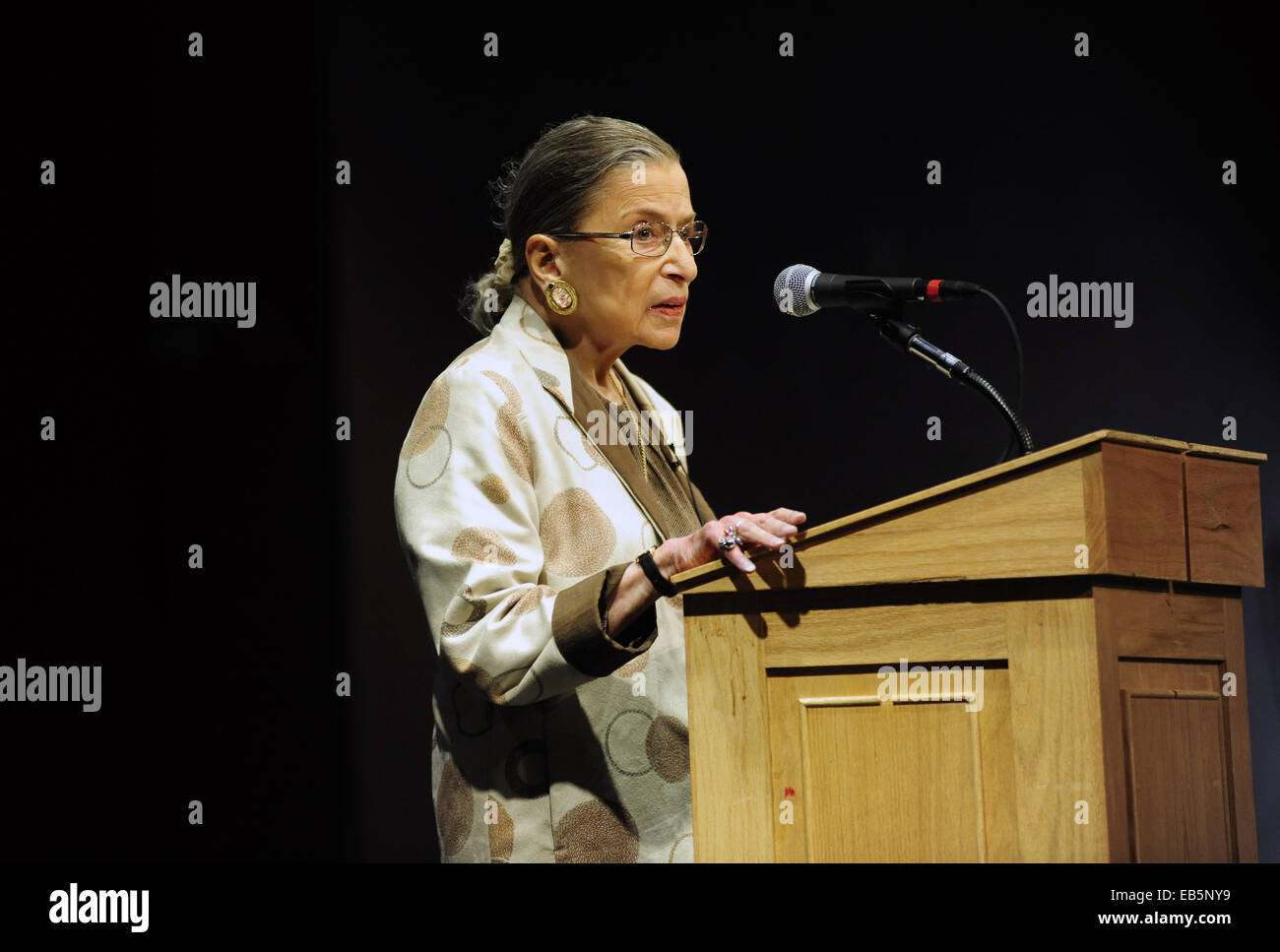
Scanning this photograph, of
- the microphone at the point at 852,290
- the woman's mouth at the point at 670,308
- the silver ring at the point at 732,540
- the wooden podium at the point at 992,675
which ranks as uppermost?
the woman's mouth at the point at 670,308

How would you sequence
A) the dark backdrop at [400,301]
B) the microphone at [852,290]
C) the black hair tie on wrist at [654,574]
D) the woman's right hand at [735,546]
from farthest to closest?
1. the dark backdrop at [400,301]
2. the microphone at [852,290]
3. the black hair tie on wrist at [654,574]
4. the woman's right hand at [735,546]

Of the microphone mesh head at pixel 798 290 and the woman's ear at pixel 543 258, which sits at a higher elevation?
the woman's ear at pixel 543 258

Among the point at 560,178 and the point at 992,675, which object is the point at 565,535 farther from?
the point at 992,675

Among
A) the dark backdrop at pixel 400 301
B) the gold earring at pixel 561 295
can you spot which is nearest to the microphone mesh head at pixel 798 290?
the gold earring at pixel 561 295

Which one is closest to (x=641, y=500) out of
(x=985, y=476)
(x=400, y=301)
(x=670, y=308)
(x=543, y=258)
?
(x=670, y=308)

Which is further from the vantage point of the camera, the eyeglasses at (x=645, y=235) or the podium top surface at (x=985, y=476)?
the eyeglasses at (x=645, y=235)

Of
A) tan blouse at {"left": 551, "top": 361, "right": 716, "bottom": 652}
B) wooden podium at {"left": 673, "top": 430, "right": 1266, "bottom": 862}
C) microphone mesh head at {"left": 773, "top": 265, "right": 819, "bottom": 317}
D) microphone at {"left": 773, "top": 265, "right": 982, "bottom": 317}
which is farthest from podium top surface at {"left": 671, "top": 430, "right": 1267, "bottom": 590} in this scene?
microphone mesh head at {"left": 773, "top": 265, "right": 819, "bottom": 317}

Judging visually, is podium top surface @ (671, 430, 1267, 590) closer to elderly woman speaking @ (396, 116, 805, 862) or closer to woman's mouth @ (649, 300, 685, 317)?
elderly woman speaking @ (396, 116, 805, 862)

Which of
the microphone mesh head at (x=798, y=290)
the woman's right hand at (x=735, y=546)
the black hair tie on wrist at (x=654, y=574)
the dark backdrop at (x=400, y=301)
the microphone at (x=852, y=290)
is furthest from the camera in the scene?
the dark backdrop at (x=400, y=301)

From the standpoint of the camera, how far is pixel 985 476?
1.58 m

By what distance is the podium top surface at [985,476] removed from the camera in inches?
60.3

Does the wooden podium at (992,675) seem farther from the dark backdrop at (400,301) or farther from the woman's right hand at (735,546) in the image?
the dark backdrop at (400,301)

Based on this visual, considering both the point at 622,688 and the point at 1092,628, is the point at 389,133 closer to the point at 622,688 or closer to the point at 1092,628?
the point at 622,688
